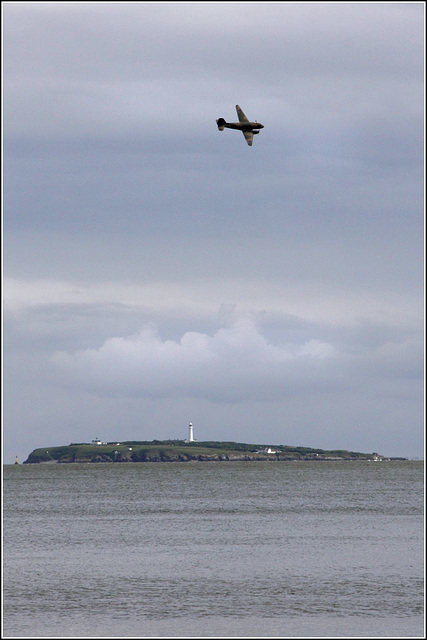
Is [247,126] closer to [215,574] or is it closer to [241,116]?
[241,116]

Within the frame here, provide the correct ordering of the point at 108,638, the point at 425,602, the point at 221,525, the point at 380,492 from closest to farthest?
the point at 108,638, the point at 425,602, the point at 221,525, the point at 380,492

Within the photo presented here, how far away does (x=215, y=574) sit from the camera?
5384cm

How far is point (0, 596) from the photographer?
46.6 m

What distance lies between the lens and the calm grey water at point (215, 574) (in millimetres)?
41094

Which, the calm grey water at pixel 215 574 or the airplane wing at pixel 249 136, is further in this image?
the airplane wing at pixel 249 136

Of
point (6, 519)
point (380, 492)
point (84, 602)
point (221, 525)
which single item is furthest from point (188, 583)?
point (380, 492)

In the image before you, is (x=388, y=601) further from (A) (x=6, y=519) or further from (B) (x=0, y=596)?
(A) (x=6, y=519)

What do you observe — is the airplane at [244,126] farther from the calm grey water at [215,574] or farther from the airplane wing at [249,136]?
the calm grey water at [215,574]

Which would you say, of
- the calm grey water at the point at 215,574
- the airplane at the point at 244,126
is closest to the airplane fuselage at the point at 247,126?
the airplane at the point at 244,126

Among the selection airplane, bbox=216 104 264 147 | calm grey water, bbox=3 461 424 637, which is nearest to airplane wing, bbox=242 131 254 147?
airplane, bbox=216 104 264 147

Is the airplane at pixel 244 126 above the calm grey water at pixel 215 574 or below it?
above

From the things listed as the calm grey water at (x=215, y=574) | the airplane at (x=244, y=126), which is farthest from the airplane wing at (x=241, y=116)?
the calm grey water at (x=215, y=574)

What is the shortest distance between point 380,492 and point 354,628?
4210 inches

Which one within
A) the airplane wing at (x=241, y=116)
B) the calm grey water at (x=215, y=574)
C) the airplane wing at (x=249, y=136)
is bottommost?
the calm grey water at (x=215, y=574)
